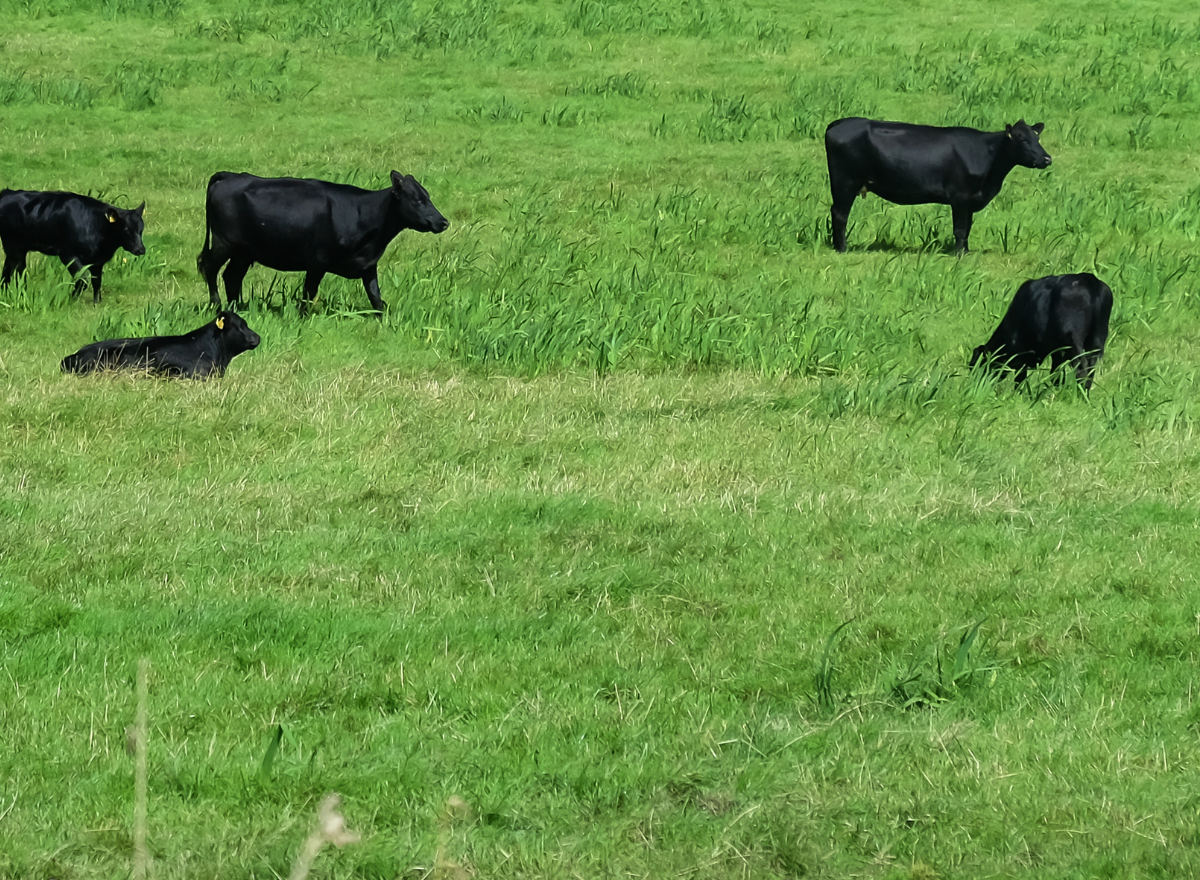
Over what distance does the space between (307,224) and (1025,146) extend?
7.58 meters

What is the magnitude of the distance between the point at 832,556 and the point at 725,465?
1.39 m

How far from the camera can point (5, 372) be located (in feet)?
29.8

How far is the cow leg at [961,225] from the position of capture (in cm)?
1404

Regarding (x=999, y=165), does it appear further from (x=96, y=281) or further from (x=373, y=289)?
(x=96, y=281)

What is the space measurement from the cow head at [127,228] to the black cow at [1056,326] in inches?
278

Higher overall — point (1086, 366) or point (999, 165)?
point (999, 165)

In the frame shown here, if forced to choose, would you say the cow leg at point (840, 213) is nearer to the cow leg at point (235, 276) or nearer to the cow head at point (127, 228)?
the cow leg at point (235, 276)

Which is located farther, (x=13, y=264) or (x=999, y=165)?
(x=999, y=165)

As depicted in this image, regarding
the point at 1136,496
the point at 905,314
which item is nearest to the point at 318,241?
the point at 905,314

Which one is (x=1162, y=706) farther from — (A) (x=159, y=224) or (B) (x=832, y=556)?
(A) (x=159, y=224)

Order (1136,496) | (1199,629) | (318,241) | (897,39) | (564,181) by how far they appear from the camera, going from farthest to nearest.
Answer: (897,39) → (564,181) → (318,241) → (1136,496) → (1199,629)

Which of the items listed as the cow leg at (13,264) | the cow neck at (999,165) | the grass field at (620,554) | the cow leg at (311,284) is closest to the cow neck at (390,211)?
the grass field at (620,554)

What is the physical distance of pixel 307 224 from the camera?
11094 millimetres

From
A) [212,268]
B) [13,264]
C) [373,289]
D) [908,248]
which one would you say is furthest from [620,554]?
[908,248]
